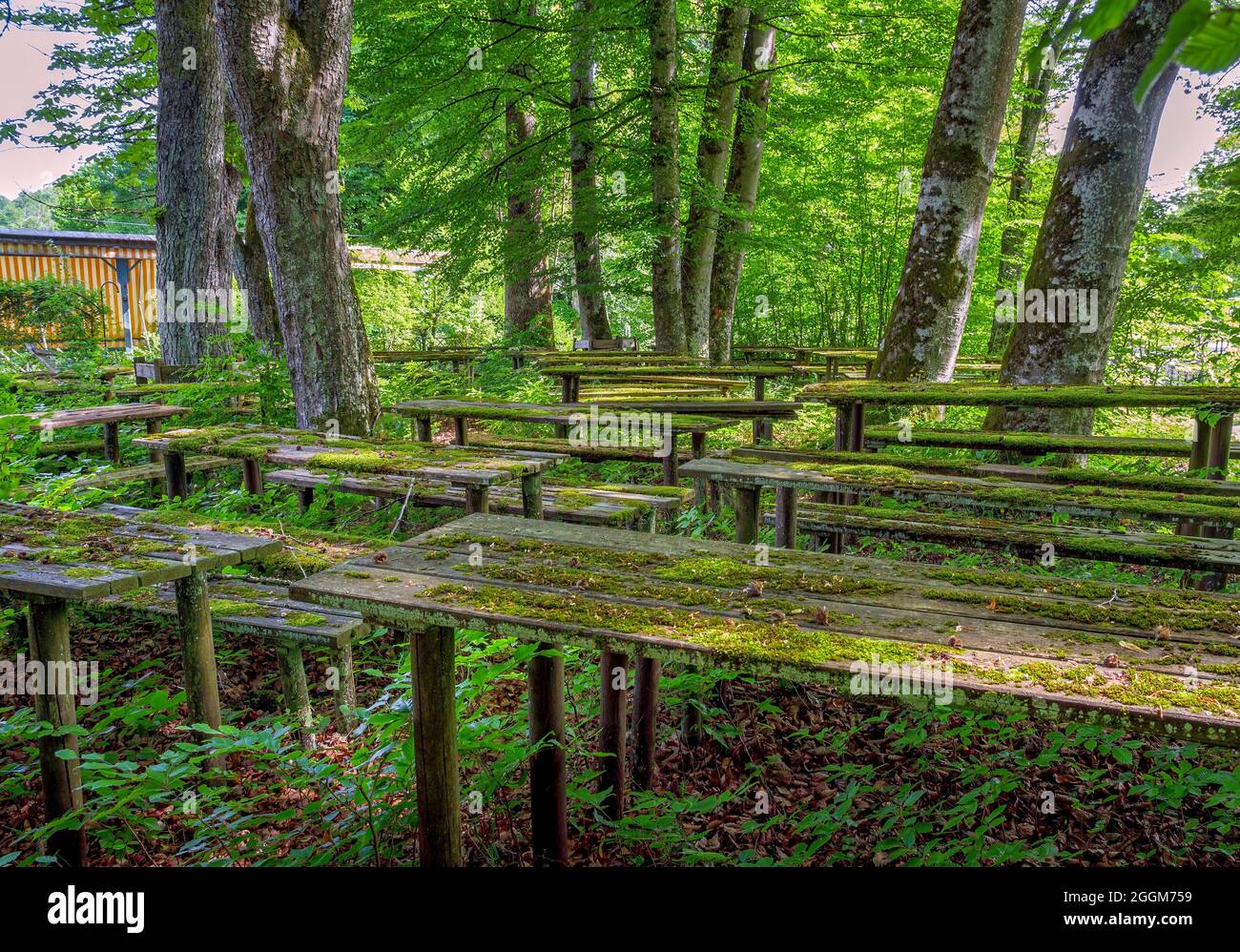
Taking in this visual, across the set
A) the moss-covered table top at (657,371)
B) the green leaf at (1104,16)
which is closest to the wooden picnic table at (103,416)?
the moss-covered table top at (657,371)

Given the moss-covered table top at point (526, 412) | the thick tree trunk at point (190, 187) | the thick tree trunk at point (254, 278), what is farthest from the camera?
the thick tree trunk at point (254, 278)


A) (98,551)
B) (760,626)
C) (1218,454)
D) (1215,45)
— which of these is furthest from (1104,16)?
(1218,454)

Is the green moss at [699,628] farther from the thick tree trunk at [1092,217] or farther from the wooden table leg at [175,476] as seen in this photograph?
the thick tree trunk at [1092,217]

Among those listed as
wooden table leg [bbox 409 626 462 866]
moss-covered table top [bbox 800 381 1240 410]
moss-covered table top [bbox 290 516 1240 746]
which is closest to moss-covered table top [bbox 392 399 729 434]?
moss-covered table top [bbox 800 381 1240 410]

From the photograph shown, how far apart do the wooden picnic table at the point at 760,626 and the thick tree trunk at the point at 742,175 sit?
913cm

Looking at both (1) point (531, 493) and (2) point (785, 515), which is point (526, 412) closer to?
(1) point (531, 493)

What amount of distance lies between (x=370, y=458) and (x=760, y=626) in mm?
2919

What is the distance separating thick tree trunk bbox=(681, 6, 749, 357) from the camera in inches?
429

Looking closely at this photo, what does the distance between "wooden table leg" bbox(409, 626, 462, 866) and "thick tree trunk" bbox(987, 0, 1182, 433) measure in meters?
5.14

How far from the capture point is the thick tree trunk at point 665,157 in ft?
33.9

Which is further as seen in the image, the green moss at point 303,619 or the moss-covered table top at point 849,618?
the green moss at point 303,619

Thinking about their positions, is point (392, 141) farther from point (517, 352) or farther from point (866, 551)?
point (866, 551)

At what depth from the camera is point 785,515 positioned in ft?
11.7
